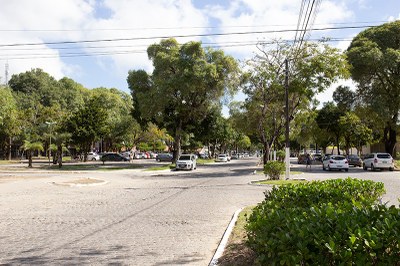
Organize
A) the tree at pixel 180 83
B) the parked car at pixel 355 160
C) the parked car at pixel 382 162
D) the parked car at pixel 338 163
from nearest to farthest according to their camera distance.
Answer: the parked car at pixel 382 162, the parked car at pixel 338 163, the tree at pixel 180 83, the parked car at pixel 355 160

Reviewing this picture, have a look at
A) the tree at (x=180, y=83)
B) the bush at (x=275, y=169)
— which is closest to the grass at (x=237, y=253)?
the bush at (x=275, y=169)

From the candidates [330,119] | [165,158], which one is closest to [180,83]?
[165,158]

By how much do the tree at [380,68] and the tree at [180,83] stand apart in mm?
11790

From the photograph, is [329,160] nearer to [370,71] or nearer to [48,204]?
[370,71]

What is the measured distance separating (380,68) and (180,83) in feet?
59.9

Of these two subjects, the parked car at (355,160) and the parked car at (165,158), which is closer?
the parked car at (355,160)

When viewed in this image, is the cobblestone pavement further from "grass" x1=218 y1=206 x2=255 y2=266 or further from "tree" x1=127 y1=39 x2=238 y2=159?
"tree" x1=127 y1=39 x2=238 y2=159

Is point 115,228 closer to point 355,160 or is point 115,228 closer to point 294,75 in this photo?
point 294,75

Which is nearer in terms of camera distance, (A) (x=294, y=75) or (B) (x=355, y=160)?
(A) (x=294, y=75)

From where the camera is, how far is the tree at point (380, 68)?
122ft

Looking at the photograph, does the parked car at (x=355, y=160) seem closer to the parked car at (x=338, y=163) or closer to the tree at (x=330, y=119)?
the parked car at (x=338, y=163)

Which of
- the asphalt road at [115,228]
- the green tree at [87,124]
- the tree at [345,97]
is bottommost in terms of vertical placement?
the asphalt road at [115,228]

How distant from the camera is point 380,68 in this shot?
38.0 meters

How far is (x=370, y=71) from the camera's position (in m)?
39.2
